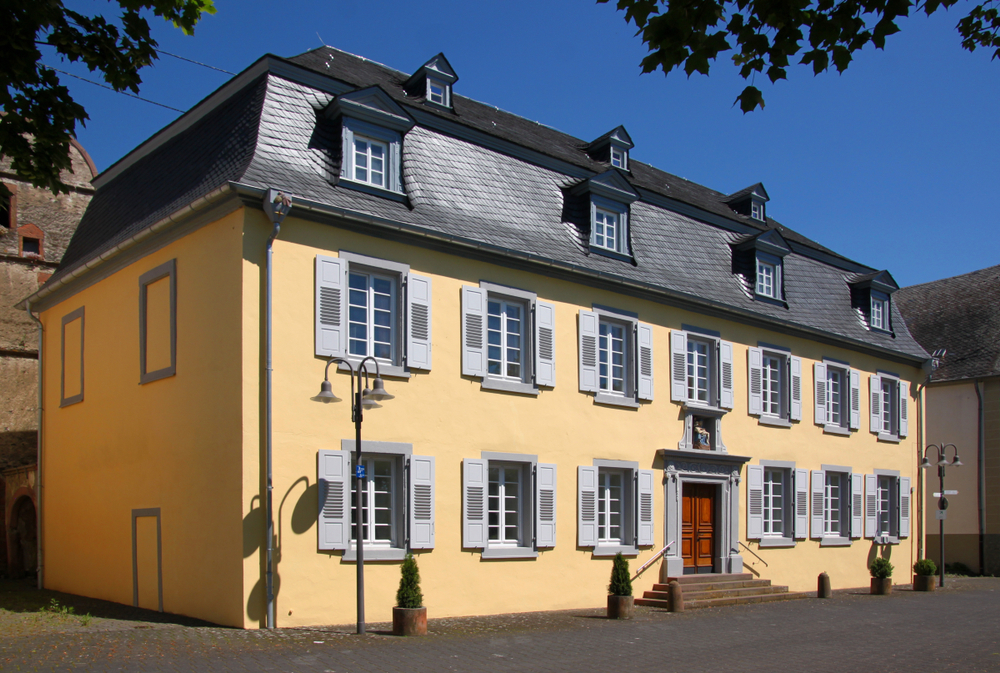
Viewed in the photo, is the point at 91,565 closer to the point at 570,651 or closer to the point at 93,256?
the point at 93,256

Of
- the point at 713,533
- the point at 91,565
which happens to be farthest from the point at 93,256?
the point at 713,533

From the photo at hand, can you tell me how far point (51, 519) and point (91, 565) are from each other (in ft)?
7.47

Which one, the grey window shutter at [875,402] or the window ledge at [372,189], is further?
the grey window shutter at [875,402]

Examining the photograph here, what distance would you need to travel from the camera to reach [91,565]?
632 inches

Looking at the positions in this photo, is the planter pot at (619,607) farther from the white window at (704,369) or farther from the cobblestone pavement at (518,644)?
the white window at (704,369)

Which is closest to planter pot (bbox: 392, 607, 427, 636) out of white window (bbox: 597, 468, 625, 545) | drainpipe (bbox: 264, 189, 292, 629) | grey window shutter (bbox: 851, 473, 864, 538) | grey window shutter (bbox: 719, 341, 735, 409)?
drainpipe (bbox: 264, 189, 292, 629)

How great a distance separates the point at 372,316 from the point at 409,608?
13.8ft

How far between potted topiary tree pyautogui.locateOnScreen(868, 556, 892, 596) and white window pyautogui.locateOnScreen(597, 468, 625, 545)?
7008 millimetres

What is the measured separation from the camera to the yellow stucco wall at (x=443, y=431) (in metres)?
12.5

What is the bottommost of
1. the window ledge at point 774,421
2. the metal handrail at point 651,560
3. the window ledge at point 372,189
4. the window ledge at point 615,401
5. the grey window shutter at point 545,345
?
the metal handrail at point 651,560


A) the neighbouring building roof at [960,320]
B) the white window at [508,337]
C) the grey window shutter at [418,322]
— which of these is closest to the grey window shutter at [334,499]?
the grey window shutter at [418,322]

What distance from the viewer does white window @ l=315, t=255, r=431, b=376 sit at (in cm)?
1322

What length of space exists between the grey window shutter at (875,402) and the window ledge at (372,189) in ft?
47.4

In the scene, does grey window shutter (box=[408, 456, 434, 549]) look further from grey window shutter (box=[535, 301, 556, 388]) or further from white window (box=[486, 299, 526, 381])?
grey window shutter (box=[535, 301, 556, 388])
